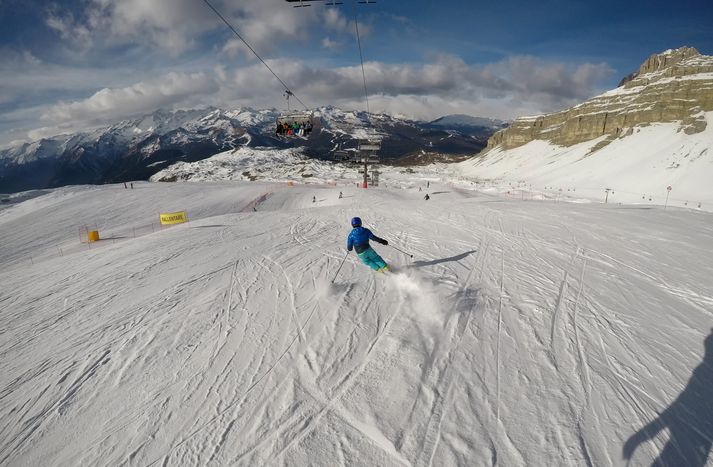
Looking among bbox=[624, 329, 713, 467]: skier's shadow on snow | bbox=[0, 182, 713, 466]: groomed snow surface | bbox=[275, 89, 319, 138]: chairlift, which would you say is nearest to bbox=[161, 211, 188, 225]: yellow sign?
bbox=[275, 89, 319, 138]: chairlift

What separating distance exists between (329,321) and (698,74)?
138468mm

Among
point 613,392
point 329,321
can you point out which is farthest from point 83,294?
point 613,392

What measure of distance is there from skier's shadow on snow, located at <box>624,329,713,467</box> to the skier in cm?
592

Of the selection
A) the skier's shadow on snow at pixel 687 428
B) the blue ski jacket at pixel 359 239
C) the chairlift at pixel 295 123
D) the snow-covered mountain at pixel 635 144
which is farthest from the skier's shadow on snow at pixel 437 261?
the snow-covered mountain at pixel 635 144

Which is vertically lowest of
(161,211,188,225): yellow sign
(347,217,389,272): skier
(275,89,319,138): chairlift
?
(161,211,188,225): yellow sign

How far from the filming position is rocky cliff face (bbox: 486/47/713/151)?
82.3 meters

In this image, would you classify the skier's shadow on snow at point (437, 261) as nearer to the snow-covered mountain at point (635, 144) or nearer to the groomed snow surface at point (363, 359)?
the groomed snow surface at point (363, 359)

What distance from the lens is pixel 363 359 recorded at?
5.58 meters

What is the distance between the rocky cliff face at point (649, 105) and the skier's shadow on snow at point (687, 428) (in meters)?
103

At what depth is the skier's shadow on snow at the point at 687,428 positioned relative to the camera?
3904 millimetres

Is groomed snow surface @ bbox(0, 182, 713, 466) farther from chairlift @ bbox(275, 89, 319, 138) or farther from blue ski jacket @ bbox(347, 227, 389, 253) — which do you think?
chairlift @ bbox(275, 89, 319, 138)

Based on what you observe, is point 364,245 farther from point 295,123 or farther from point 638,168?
point 638,168

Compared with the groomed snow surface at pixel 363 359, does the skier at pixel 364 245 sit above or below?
above

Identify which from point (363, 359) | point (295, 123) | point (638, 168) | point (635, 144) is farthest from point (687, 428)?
point (635, 144)
